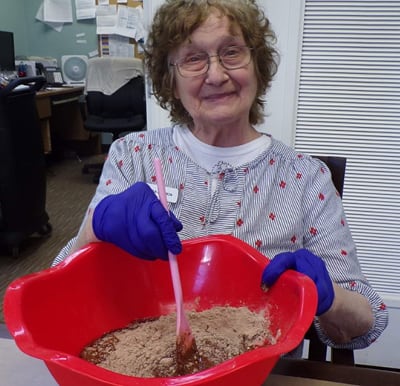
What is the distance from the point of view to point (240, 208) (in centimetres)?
96

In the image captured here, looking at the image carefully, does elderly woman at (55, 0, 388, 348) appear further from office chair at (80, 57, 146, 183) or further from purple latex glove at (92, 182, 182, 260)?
office chair at (80, 57, 146, 183)

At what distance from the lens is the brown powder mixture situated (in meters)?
0.65

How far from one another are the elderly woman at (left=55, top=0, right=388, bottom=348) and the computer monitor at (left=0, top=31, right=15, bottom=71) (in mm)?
3070

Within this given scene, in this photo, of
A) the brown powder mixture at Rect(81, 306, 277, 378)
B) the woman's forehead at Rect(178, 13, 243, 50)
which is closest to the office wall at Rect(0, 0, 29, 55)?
the woman's forehead at Rect(178, 13, 243, 50)

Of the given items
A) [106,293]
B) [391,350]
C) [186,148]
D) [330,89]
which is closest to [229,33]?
[186,148]

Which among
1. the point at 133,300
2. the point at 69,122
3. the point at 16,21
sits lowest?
the point at 69,122

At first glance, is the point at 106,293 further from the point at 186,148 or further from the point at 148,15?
the point at 148,15

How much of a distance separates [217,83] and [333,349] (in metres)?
0.59

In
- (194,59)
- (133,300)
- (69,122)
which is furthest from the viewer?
(69,122)

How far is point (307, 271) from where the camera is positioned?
2.17 ft

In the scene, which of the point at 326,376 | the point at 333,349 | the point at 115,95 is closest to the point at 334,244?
the point at 333,349

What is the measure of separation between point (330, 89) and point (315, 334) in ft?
2.95

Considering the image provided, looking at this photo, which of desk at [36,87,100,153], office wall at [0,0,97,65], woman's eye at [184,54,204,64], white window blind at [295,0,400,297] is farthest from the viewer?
office wall at [0,0,97,65]

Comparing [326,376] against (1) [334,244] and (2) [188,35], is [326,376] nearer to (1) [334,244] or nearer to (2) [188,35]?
(1) [334,244]
